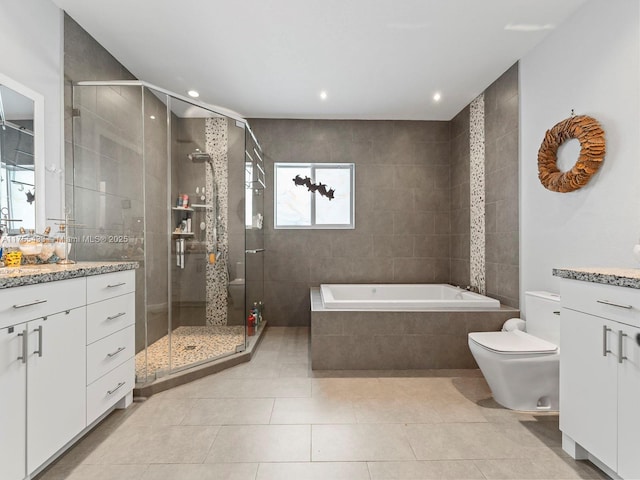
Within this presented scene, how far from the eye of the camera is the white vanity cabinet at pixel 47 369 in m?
1.29

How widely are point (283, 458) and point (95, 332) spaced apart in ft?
3.89

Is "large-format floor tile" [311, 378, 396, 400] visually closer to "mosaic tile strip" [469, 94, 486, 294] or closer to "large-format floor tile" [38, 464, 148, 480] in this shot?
"large-format floor tile" [38, 464, 148, 480]

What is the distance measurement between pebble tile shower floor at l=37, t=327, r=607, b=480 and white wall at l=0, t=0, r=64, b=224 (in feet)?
4.87

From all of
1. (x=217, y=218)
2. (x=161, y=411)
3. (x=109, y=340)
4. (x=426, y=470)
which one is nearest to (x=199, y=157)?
(x=217, y=218)

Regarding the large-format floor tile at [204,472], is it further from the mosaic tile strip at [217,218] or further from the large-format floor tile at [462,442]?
the mosaic tile strip at [217,218]

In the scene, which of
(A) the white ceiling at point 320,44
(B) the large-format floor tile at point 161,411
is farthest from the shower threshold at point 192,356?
(A) the white ceiling at point 320,44

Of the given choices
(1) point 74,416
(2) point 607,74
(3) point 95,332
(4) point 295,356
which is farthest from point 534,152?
(1) point 74,416

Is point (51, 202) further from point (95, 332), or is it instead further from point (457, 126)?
point (457, 126)

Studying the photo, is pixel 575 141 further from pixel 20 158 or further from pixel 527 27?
pixel 20 158

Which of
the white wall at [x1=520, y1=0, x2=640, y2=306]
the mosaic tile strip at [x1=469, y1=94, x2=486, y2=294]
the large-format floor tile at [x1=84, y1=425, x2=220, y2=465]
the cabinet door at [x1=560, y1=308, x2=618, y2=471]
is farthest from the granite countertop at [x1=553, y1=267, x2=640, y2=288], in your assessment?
the large-format floor tile at [x1=84, y1=425, x2=220, y2=465]

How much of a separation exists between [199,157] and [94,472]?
217 cm

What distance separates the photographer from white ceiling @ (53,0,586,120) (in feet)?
7.27

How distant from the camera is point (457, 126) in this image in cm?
406

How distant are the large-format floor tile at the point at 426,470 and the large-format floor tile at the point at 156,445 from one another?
87cm
